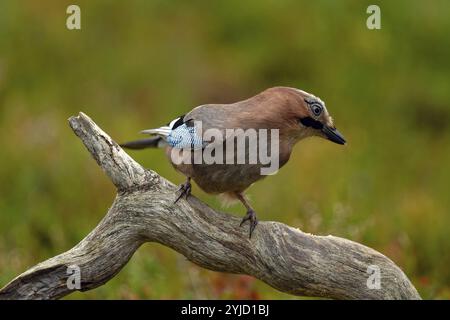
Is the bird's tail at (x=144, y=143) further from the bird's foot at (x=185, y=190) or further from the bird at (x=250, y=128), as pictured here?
the bird's foot at (x=185, y=190)

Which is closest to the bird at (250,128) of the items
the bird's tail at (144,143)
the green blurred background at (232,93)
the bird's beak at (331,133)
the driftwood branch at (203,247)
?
the bird's beak at (331,133)

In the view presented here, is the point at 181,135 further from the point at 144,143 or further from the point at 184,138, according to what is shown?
the point at 144,143

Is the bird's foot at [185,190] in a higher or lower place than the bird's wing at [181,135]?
lower

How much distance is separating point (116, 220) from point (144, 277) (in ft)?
5.85

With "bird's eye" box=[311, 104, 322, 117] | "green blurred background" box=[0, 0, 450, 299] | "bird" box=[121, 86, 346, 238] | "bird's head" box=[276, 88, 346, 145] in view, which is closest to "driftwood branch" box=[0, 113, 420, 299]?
"bird" box=[121, 86, 346, 238]

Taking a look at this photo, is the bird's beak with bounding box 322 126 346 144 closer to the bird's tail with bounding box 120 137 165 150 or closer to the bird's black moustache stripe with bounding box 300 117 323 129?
the bird's black moustache stripe with bounding box 300 117 323 129

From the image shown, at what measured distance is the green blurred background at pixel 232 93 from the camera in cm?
935

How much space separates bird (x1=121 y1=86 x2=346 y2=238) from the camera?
16.9 ft

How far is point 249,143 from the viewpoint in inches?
203

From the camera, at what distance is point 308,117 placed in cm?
517

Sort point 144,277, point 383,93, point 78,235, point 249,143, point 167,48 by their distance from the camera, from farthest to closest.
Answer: point 167,48 < point 383,93 < point 78,235 < point 144,277 < point 249,143

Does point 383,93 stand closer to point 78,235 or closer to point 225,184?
Result: point 78,235

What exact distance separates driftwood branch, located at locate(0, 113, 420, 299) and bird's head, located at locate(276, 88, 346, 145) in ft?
1.91
